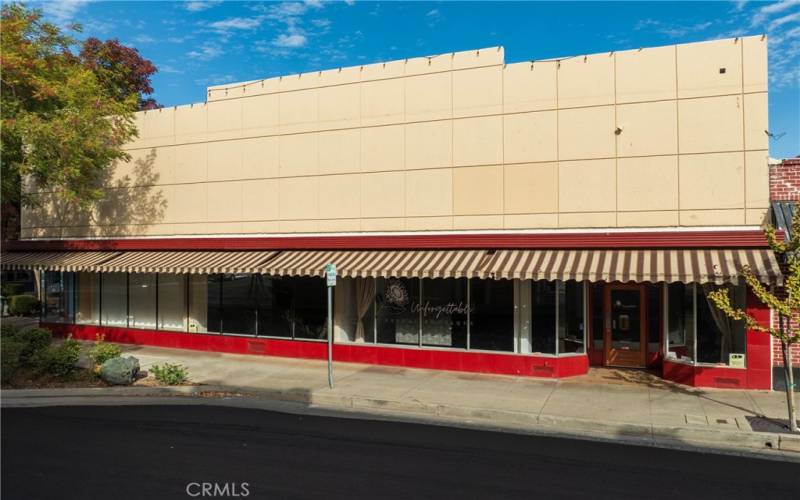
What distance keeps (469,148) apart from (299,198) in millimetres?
5169

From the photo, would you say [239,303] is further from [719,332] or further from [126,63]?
[126,63]

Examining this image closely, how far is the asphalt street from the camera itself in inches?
268

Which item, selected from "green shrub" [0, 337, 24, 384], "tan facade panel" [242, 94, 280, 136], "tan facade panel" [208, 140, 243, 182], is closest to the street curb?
"green shrub" [0, 337, 24, 384]

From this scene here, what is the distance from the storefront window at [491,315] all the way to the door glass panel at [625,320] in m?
2.81

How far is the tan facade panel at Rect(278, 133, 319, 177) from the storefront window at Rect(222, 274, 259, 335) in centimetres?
353

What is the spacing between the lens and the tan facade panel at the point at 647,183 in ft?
40.0

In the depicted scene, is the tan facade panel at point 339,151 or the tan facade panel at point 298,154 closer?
the tan facade panel at point 339,151

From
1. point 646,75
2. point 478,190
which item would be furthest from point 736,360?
point 478,190

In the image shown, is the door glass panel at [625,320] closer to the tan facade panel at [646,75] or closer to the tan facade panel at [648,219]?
the tan facade panel at [648,219]

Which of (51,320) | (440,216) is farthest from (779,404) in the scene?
(51,320)

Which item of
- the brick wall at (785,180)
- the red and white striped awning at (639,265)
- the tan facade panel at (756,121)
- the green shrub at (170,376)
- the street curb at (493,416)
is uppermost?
the tan facade panel at (756,121)

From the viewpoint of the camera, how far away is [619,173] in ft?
41.4

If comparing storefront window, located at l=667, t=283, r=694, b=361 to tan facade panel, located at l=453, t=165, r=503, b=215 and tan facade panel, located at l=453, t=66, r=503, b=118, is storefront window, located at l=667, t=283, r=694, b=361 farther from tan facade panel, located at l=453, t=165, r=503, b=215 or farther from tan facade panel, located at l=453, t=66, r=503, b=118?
tan facade panel, located at l=453, t=66, r=503, b=118

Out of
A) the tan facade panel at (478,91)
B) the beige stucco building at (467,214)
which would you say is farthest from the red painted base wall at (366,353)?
the tan facade panel at (478,91)
